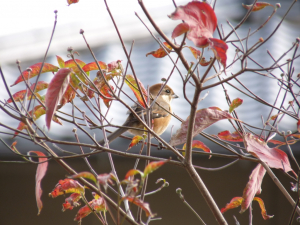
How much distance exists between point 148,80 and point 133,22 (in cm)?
244

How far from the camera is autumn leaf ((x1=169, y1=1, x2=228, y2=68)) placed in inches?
39.5

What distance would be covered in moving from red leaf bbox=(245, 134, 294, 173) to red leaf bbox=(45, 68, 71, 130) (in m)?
0.71

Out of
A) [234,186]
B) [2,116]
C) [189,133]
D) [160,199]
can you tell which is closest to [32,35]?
[2,116]

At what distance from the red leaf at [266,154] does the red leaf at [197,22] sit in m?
0.48

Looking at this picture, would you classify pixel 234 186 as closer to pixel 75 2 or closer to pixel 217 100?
pixel 217 100

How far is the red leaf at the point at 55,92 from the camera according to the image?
110 cm

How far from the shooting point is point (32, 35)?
7695 millimetres

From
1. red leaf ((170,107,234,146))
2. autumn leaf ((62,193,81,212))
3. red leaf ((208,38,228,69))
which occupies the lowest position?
autumn leaf ((62,193,81,212))

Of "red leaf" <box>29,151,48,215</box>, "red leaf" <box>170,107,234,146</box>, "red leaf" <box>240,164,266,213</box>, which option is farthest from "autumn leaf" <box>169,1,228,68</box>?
"red leaf" <box>29,151,48,215</box>

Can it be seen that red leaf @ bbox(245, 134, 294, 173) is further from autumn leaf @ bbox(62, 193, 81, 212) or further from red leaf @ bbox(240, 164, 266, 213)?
autumn leaf @ bbox(62, 193, 81, 212)

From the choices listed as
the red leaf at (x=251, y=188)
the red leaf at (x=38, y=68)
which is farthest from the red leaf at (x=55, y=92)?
the red leaf at (x=251, y=188)

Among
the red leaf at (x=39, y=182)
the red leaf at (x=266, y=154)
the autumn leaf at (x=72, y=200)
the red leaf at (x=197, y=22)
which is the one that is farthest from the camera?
the autumn leaf at (x=72, y=200)

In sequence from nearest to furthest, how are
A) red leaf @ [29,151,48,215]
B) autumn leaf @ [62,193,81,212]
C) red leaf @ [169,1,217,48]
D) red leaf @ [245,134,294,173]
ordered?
red leaf @ [169,1,217,48], red leaf @ [245,134,294,173], red leaf @ [29,151,48,215], autumn leaf @ [62,193,81,212]

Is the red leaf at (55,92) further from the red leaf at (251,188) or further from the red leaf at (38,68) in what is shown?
the red leaf at (251,188)
